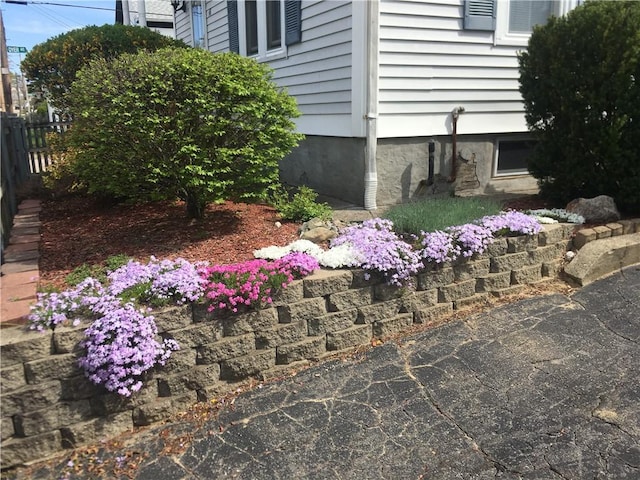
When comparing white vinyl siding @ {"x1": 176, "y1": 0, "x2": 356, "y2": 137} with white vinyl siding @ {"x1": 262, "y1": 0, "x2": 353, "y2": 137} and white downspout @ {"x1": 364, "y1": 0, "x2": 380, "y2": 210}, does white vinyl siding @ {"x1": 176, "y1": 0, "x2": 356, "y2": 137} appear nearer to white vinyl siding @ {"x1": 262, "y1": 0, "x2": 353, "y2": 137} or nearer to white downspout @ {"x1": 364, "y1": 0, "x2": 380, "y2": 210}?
white vinyl siding @ {"x1": 262, "y1": 0, "x2": 353, "y2": 137}

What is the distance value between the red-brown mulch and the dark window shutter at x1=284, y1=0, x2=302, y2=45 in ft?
9.49

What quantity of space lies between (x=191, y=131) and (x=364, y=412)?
2352 mm

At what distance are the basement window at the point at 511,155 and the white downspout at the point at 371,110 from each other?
1.94m

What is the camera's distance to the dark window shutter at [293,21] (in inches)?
273

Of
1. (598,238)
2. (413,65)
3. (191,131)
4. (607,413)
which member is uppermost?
(413,65)

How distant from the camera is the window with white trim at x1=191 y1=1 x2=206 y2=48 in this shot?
11.1m

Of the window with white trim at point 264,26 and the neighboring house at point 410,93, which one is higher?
the window with white trim at point 264,26

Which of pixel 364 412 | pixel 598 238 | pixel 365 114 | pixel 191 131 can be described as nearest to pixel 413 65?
pixel 365 114

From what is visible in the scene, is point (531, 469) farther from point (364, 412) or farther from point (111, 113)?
point (111, 113)

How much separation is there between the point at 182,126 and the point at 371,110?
2.54 m

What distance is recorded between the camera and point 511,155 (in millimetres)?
6922

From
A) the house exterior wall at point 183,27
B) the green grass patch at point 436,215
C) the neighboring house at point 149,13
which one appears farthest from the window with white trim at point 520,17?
the neighboring house at point 149,13

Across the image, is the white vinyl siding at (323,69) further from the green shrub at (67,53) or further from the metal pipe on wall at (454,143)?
the green shrub at (67,53)

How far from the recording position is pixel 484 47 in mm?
6289
